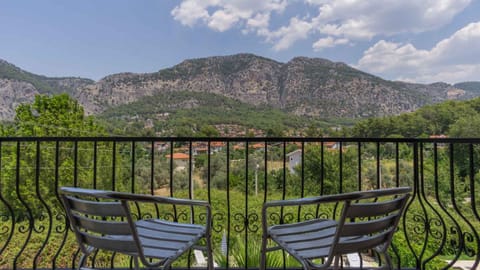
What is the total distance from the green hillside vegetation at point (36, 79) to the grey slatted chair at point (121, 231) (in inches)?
802

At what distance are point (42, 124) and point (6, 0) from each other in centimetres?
950

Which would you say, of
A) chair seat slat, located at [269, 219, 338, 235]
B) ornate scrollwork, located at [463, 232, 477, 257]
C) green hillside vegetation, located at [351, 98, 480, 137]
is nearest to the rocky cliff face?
green hillside vegetation, located at [351, 98, 480, 137]

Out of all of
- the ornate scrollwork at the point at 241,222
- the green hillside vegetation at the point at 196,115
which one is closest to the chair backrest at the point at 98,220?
the ornate scrollwork at the point at 241,222

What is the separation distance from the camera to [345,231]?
1183 mm

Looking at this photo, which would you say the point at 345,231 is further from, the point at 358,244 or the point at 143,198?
the point at 143,198

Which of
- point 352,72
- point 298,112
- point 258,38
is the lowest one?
point 298,112

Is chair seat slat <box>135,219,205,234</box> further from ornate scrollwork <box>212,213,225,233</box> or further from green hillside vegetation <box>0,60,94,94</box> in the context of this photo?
green hillside vegetation <box>0,60,94,94</box>

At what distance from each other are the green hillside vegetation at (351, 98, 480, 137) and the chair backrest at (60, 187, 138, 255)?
11.8 m

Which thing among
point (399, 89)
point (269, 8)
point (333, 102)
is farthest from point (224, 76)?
point (399, 89)

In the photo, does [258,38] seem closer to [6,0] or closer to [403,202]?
[6,0]

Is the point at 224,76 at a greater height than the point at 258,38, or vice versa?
the point at 258,38

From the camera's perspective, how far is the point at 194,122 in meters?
18.6

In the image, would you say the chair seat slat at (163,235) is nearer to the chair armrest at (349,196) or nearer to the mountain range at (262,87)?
the chair armrest at (349,196)

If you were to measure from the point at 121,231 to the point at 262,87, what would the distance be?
2356 cm
